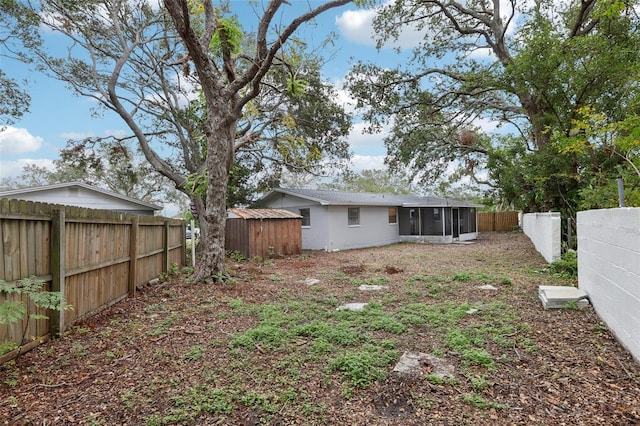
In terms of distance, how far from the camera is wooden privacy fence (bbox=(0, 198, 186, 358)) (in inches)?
117

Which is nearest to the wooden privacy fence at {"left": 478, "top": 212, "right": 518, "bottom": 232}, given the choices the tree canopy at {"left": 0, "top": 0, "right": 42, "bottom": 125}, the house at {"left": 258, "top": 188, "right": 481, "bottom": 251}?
the house at {"left": 258, "top": 188, "right": 481, "bottom": 251}

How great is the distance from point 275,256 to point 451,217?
33.7 ft

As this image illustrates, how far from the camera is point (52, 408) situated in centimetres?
244

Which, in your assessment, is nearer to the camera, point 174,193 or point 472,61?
point 472,61

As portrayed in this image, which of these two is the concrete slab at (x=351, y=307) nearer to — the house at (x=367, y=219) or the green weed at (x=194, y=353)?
the green weed at (x=194, y=353)

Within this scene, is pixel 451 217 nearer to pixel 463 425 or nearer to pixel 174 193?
pixel 463 425

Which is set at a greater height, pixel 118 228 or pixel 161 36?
pixel 161 36

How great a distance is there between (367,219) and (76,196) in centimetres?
1168

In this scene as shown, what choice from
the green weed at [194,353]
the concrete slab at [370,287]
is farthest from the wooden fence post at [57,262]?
the concrete slab at [370,287]

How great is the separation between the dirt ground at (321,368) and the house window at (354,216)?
9.91m

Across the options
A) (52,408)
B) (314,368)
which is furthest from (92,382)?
(314,368)

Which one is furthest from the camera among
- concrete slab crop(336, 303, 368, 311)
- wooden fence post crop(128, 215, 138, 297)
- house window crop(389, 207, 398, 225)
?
house window crop(389, 207, 398, 225)

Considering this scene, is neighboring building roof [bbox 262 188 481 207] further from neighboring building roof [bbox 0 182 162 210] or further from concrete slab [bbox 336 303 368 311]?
concrete slab [bbox 336 303 368 311]

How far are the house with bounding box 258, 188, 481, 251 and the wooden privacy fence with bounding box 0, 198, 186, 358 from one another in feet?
27.9
